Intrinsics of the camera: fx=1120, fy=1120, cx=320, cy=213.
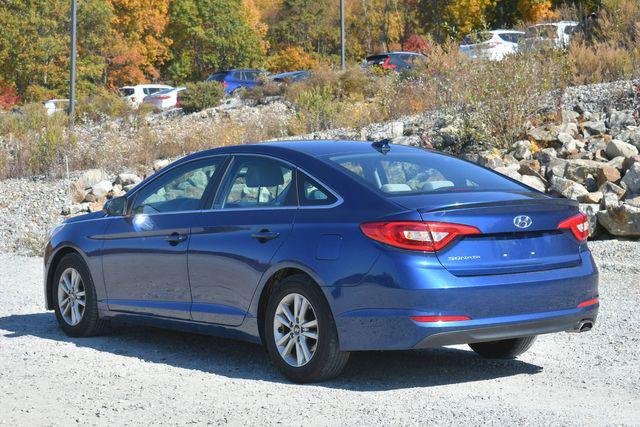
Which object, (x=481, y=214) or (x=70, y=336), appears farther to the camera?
(x=70, y=336)

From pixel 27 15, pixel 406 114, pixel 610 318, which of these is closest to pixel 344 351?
pixel 610 318

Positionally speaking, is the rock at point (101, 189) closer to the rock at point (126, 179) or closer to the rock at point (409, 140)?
the rock at point (126, 179)

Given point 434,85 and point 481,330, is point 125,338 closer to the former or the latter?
point 481,330

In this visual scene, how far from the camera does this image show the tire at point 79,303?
8734mm

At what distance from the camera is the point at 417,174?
724cm

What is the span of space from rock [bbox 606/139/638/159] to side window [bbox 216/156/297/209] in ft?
29.5

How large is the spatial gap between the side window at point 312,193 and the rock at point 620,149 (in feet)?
30.3

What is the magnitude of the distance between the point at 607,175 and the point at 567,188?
69 cm

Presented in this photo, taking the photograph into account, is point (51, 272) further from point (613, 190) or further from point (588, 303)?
point (613, 190)

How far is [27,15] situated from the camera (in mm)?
51500

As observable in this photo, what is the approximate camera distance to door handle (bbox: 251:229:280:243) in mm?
7066

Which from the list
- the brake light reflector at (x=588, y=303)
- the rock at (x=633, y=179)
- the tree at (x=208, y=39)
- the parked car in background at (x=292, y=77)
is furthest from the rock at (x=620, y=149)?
the tree at (x=208, y=39)

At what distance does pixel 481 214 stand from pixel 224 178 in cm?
205

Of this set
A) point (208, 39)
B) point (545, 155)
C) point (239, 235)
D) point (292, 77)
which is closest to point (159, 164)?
point (545, 155)
